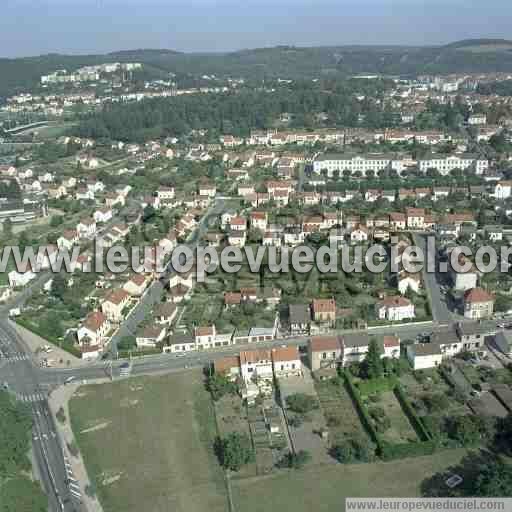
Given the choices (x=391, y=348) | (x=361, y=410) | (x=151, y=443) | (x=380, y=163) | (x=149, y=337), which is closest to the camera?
(x=151, y=443)

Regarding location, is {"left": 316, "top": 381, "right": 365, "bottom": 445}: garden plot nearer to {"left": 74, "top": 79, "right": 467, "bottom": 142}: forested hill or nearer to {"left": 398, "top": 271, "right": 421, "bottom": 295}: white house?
{"left": 398, "top": 271, "right": 421, "bottom": 295}: white house

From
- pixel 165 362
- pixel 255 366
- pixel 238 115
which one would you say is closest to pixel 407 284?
pixel 255 366

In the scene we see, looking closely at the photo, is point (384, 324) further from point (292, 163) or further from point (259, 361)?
point (292, 163)

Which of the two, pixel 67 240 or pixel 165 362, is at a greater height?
pixel 67 240

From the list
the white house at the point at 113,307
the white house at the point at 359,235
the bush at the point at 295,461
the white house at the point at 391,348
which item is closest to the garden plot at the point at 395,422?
the white house at the point at 391,348

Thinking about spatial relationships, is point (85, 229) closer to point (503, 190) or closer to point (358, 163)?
point (358, 163)

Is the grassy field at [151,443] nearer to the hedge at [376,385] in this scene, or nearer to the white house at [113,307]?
the hedge at [376,385]

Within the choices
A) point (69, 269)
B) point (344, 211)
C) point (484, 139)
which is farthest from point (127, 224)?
point (484, 139)
